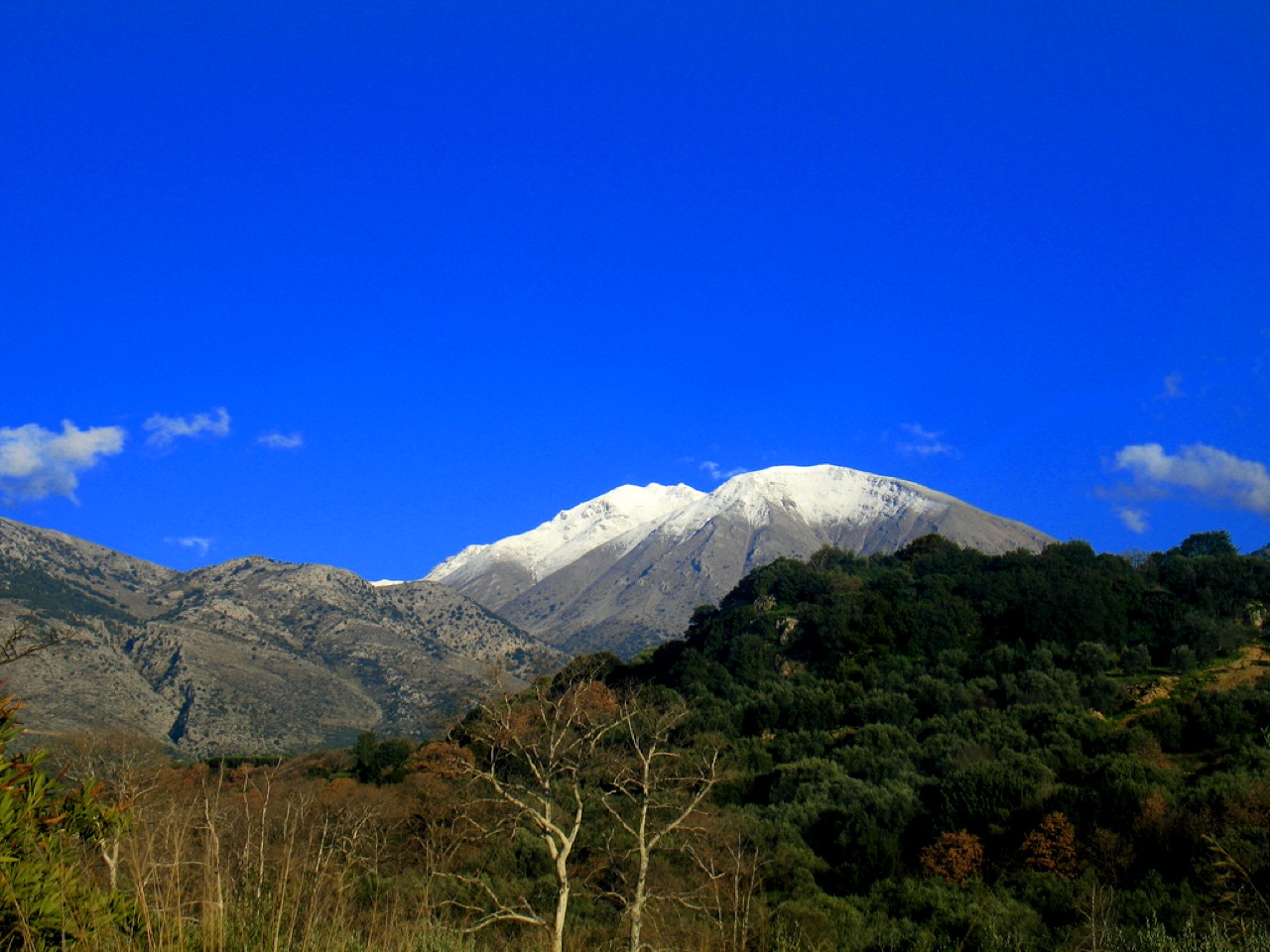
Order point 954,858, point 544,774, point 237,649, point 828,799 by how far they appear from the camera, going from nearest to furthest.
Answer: point 544,774, point 954,858, point 828,799, point 237,649

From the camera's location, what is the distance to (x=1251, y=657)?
1658 inches

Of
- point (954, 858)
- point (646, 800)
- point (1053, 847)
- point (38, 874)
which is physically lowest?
point (954, 858)

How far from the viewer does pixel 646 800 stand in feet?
64.0

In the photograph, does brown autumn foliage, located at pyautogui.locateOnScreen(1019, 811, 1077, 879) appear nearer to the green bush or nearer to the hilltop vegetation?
the hilltop vegetation

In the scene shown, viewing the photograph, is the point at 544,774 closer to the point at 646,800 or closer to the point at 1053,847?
the point at 646,800

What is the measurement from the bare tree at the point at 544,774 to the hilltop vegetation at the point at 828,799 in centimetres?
20

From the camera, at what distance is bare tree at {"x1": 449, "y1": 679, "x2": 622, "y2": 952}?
1392 centimetres

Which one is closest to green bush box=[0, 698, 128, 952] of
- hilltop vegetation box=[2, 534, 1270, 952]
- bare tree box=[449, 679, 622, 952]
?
hilltop vegetation box=[2, 534, 1270, 952]

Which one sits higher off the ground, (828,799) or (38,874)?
(828,799)

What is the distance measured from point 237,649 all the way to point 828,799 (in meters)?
66.8

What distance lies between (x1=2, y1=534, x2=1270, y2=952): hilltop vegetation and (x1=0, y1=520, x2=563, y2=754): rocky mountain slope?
15.9 meters

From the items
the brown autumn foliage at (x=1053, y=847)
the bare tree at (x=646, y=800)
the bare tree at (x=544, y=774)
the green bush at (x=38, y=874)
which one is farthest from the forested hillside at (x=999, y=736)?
the green bush at (x=38, y=874)

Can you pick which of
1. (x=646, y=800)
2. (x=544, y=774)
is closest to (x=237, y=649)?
(x=646, y=800)

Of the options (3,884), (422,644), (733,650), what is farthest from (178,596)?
(3,884)
